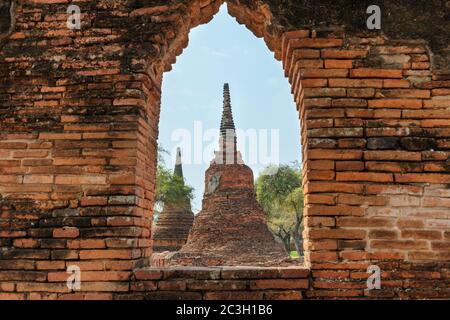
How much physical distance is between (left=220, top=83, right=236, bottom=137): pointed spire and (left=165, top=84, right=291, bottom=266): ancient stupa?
0.38 metres

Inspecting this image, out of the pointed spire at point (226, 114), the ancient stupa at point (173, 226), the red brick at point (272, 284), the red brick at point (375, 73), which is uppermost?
the pointed spire at point (226, 114)

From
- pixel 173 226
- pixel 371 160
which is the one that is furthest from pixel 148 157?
pixel 173 226

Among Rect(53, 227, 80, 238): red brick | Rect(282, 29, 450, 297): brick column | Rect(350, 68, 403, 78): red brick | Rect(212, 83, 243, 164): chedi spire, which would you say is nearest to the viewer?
Rect(282, 29, 450, 297): brick column

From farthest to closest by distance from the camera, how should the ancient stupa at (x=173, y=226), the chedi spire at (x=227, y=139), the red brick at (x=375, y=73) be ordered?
the ancient stupa at (x=173, y=226), the chedi spire at (x=227, y=139), the red brick at (x=375, y=73)

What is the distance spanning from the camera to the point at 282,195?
111ft

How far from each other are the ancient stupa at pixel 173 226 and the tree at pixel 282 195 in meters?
11.2

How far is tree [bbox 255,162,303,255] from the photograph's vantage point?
32.6 meters

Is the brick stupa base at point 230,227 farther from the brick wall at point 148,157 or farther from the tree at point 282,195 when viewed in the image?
the tree at point 282,195

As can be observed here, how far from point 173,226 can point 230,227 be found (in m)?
8.13

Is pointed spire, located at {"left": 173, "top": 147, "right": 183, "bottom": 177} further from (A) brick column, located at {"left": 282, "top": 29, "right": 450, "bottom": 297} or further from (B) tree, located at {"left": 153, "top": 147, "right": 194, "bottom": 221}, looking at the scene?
(A) brick column, located at {"left": 282, "top": 29, "right": 450, "bottom": 297}

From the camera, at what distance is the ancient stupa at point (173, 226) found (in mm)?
20547

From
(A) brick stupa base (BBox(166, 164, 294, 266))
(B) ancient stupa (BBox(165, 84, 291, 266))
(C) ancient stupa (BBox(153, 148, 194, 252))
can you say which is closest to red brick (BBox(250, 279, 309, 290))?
(B) ancient stupa (BBox(165, 84, 291, 266))

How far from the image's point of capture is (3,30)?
156 inches

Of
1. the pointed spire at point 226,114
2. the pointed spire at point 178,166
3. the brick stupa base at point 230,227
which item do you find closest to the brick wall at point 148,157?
the brick stupa base at point 230,227
